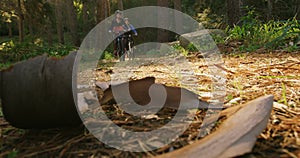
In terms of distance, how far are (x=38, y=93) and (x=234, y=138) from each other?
0.81 m

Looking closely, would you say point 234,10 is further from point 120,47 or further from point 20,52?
point 20,52

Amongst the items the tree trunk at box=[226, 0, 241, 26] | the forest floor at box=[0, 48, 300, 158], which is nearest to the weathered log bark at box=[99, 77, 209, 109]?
the forest floor at box=[0, 48, 300, 158]

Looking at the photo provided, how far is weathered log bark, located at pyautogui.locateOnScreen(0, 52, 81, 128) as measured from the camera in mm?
1097

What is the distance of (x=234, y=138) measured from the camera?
0.87 meters

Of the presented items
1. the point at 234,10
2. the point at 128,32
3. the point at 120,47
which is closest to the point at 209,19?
the point at 234,10

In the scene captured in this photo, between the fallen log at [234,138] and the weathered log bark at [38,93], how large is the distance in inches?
20.1

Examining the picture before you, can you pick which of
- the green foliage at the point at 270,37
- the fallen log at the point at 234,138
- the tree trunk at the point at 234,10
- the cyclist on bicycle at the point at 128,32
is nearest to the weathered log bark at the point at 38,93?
the fallen log at the point at 234,138

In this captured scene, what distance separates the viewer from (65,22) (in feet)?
105

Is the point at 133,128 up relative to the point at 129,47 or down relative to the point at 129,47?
down

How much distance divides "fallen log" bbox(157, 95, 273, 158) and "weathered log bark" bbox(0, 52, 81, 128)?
51 cm

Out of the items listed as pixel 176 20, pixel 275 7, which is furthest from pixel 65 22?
pixel 275 7

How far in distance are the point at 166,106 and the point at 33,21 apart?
15346mm

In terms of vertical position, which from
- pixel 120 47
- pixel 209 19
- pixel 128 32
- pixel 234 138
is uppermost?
pixel 209 19

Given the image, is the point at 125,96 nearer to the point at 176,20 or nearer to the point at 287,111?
the point at 287,111
